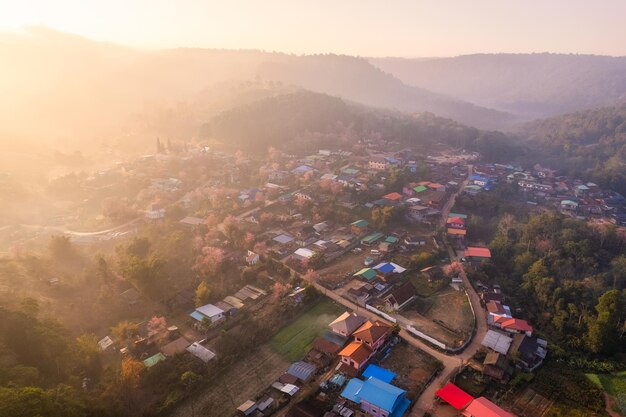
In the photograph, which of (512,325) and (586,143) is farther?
(586,143)

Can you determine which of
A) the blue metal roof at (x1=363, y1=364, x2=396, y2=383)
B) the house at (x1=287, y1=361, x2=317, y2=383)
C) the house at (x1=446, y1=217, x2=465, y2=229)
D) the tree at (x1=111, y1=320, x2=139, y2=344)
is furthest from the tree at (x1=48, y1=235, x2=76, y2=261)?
the house at (x1=446, y1=217, x2=465, y2=229)

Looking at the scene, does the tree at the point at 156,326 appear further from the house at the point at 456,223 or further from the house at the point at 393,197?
the house at the point at 393,197

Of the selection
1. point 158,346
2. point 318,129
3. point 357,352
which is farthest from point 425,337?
point 318,129

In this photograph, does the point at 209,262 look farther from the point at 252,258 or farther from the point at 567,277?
the point at 567,277

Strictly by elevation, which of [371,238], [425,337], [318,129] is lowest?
[371,238]

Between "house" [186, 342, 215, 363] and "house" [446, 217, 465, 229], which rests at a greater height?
"house" [446, 217, 465, 229]

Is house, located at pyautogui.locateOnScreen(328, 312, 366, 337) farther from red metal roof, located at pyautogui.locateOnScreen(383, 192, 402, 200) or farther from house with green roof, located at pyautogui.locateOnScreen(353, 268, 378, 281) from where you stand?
red metal roof, located at pyautogui.locateOnScreen(383, 192, 402, 200)
